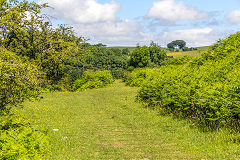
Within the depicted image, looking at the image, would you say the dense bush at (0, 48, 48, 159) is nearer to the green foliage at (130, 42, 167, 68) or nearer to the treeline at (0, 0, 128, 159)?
the treeline at (0, 0, 128, 159)

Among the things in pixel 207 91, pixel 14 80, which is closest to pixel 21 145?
pixel 14 80

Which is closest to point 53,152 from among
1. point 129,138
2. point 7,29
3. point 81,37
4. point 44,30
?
point 129,138

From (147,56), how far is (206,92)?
51.4 metres

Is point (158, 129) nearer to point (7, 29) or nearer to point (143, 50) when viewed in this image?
point (7, 29)

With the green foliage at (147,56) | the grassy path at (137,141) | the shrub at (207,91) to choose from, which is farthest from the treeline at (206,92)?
the green foliage at (147,56)

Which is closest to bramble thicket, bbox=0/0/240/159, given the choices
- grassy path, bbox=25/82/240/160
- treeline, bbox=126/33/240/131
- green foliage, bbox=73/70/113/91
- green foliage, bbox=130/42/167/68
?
treeline, bbox=126/33/240/131

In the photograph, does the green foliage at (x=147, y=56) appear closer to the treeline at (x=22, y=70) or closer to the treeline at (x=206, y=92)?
the treeline at (x=206, y=92)

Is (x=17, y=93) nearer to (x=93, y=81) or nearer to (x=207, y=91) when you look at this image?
(x=207, y=91)

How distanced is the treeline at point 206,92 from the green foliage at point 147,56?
128 ft

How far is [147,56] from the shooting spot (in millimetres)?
62375

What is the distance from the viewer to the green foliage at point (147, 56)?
203 feet

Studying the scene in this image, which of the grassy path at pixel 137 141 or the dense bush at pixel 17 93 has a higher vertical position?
the dense bush at pixel 17 93

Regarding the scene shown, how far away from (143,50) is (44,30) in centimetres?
5162

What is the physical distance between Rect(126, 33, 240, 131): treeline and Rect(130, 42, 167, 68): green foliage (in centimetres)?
3915
